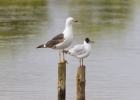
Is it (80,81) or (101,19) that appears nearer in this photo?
(80,81)

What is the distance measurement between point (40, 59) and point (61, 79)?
8.45 meters

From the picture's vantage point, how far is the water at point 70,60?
17.5 m

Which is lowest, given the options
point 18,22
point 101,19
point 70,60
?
point 70,60

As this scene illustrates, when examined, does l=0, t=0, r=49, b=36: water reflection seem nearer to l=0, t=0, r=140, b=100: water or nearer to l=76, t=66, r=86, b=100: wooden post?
l=0, t=0, r=140, b=100: water

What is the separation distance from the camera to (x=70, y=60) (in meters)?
23.1

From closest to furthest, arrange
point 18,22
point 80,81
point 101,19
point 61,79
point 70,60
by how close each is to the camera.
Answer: point 80,81 < point 61,79 < point 70,60 < point 18,22 < point 101,19

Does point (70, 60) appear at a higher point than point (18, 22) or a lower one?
lower

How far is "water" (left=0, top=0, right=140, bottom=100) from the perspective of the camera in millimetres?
17498

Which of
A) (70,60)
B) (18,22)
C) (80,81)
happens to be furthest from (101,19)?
(80,81)

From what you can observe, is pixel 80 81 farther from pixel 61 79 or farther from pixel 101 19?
pixel 101 19

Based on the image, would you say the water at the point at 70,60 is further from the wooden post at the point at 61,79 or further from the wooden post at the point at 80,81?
the wooden post at the point at 80,81

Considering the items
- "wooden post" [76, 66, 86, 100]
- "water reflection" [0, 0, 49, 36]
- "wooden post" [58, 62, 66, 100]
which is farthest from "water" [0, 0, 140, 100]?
"wooden post" [76, 66, 86, 100]

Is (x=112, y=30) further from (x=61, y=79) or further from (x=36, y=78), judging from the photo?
(x=61, y=79)

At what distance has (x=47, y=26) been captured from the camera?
3700 centimetres
